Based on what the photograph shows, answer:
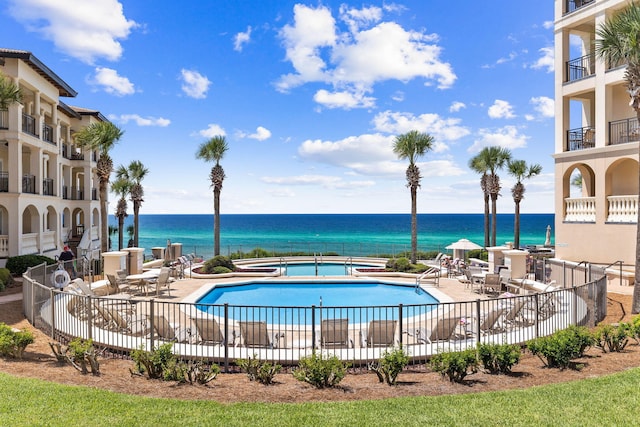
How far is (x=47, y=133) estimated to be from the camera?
26.7 m

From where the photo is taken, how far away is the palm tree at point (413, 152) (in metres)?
26.1

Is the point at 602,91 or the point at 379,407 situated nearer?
the point at 379,407

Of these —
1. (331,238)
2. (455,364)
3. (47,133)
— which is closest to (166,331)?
(455,364)

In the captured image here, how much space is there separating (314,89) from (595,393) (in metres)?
46.5

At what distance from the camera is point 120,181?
3709 cm

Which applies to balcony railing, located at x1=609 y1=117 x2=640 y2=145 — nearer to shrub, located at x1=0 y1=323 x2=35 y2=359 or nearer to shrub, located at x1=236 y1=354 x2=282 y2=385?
shrub, located at x1=236 y1=354 x2=282 y2=385

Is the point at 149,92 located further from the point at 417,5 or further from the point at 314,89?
the point at 417,5

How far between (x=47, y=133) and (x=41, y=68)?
4976 millimetres

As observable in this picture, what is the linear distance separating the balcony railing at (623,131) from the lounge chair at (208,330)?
68.1 feet

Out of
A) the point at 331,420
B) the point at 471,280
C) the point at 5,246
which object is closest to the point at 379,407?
→ the point at 331,420

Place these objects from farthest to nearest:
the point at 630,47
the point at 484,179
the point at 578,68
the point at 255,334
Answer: the point at 484,179, the point at 578,68, the point at 630,47, the point at 255,334

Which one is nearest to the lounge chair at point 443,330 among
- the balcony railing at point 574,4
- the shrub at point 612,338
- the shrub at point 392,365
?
the shrub at point 392,365

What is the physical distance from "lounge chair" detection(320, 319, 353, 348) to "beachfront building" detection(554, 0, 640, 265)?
659 inches

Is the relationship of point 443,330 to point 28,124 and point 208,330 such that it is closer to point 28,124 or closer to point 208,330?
point 208,330
